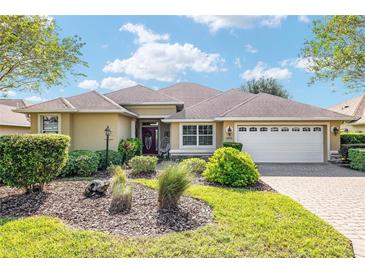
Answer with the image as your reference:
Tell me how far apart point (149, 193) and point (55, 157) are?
2.87m

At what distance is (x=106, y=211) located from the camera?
217 inches

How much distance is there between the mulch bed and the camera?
4.73 meters

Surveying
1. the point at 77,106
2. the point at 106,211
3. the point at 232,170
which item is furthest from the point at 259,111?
the point at 106,211

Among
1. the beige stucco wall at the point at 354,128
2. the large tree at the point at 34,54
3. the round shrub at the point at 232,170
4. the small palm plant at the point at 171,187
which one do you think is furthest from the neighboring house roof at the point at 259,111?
the beige stucco wall at the point at 354,128

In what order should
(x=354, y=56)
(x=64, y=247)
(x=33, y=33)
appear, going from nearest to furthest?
(x=64, y=247) → (x=33, y=33) → (x=354, y=56)

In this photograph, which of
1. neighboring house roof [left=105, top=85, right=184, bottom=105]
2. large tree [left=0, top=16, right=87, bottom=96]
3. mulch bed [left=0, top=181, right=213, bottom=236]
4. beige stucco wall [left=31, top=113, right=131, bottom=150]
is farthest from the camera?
neighboring house roof [left=105, top=85, right=184, bottom=105]

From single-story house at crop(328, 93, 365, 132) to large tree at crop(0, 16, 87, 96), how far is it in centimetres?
2412

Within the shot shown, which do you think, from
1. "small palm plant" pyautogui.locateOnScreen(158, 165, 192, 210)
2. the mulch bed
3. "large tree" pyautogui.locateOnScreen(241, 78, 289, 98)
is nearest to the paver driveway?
the mulch bed

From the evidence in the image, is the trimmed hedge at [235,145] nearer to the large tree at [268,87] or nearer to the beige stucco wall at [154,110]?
the beige stucco wall at [154,110]

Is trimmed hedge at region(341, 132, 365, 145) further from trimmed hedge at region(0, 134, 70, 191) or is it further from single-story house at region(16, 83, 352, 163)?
trimmed hedge at region(0, 134, 70, 191)

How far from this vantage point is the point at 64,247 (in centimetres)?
390

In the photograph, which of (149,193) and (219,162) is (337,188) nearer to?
(219,162)

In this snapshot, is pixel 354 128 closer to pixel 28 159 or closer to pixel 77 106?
pixel 77 106
